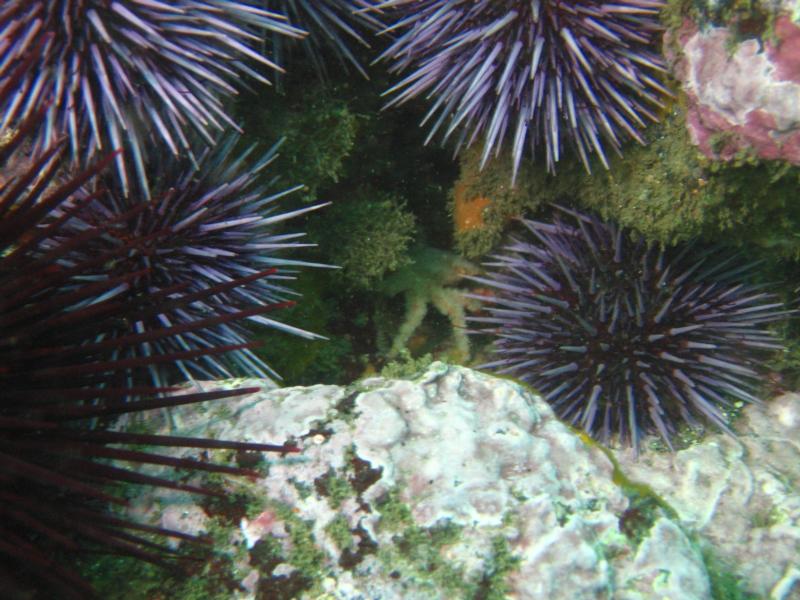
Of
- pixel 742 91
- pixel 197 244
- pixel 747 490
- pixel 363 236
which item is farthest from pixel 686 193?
pixel 197 244

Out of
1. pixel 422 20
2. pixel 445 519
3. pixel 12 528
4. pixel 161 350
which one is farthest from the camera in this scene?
pixel 422 20

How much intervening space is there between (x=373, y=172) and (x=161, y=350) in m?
2.02

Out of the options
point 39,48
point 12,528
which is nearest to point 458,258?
point 39,48

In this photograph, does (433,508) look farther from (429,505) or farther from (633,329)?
(633,329)

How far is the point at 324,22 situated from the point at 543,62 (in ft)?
3.98

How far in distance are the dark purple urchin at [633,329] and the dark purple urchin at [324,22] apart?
1773 millimetres

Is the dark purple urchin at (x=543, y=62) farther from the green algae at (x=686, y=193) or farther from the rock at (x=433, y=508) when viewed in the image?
the rock at (x=433, y=508)

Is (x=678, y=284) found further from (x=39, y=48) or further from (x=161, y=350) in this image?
(x=39, y=48)

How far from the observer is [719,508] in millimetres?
3559

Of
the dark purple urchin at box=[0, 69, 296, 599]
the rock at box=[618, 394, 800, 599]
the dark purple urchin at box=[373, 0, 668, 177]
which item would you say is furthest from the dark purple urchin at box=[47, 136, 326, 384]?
the rock at box=[618, 394, 800, 599]

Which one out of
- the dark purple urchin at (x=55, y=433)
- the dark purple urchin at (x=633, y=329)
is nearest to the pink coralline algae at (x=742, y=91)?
the dark purple urchin at (x=633, y=329)

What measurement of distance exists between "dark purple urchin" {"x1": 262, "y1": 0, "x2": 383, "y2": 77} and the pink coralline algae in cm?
166

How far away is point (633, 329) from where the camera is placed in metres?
3.76

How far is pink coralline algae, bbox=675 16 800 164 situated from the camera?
8.50ft
